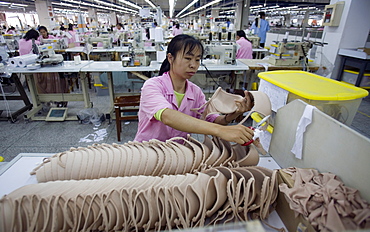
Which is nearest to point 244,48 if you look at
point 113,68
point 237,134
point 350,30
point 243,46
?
point 243,46

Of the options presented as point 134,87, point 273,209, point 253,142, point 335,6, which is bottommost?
point 134,87

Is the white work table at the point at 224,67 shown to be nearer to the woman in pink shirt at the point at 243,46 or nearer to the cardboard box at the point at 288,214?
the woman in pink shirt at the point at 243,46

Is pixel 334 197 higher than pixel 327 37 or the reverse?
the reverse

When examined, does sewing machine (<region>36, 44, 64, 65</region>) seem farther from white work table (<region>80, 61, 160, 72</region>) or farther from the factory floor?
the factory floor

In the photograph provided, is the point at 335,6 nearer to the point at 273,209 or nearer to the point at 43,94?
the point at 273,209

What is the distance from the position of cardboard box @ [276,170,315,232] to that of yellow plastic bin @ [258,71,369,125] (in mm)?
695

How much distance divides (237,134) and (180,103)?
2.05 ft

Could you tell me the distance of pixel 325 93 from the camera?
1.46m

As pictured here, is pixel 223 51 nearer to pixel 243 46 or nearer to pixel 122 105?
pixel 243 46

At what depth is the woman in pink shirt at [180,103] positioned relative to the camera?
113 centimetres

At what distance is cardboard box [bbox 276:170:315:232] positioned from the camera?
83 cm

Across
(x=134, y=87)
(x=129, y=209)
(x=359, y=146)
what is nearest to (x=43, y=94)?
(x=134, y=87)

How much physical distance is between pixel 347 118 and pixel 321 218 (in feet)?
4.06

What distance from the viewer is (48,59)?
3.63m
